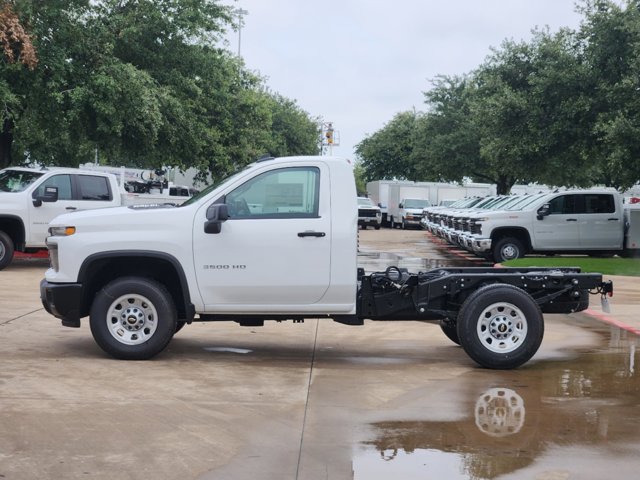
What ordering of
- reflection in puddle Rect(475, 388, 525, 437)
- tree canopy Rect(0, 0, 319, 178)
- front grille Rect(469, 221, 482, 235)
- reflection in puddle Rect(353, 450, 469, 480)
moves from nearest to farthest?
reflection in puddle Rect(353, 450, 469, 480)
reflection in puddle Rect(475, 388, 525, 437)
tree canopy Rect(0, 0, 319, 178)
front grille Rect(469, 221, 482, 235)

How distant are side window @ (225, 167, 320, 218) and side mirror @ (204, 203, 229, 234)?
0.23 metres

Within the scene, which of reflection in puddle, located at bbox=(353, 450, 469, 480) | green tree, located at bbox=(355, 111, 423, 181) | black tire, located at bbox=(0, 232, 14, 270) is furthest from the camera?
green tree, located at bbox=(355, 111, 423, 181)

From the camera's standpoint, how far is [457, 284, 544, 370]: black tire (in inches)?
347

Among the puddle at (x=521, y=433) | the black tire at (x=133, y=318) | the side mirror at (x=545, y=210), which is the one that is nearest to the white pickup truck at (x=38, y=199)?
the black tire at (x=133, y=318)

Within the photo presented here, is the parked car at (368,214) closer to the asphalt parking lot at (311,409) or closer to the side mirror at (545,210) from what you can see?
the side mirror at (545,210)

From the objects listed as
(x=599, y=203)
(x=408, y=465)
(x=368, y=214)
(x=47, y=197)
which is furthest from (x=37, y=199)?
(x=368, y=214)

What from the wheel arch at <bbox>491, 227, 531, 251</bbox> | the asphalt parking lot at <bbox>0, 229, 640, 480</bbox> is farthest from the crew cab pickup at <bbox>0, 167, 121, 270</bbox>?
the wheel arch at <bbox>491, 227, 531, 251</bbox>

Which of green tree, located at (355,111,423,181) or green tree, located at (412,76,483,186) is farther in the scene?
green tree, located at (355,111,423,181)

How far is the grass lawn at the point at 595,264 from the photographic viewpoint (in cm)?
1961

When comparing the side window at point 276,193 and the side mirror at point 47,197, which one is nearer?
the side window at point 276,193

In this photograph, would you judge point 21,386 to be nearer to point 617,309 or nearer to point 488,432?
point 488,432

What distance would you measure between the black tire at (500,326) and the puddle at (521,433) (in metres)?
0.17

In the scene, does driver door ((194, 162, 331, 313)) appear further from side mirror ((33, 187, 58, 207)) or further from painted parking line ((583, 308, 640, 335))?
side mirror ((33, 187, 58, 207))

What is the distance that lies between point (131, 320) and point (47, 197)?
32.8ft
